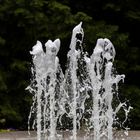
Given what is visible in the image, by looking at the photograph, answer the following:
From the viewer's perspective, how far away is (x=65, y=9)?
799 centimetres

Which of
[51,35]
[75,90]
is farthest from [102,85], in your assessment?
[51,35]

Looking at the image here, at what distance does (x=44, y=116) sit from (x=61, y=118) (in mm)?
607

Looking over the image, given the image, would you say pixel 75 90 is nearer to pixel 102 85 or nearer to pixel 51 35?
pixel 102 85

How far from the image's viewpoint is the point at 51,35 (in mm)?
8141

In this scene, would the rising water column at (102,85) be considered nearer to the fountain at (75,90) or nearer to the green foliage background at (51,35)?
the fountain at (75,90)

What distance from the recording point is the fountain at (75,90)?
19.2 feet

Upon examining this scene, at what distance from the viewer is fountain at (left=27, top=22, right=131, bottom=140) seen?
19.2 ft

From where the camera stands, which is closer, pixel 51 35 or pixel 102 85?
pixel 102 85

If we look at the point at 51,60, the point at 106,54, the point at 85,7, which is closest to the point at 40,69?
the point at 51,60

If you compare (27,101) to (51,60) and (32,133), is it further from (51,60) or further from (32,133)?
(51,60)

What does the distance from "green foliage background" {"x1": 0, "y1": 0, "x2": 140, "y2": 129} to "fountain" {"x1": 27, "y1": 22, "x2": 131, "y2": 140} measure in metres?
0.26

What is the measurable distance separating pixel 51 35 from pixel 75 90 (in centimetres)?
218

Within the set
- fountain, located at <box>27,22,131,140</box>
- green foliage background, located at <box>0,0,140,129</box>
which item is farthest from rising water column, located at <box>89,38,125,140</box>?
green foliage background, located at <box>0,0,140,129</box>

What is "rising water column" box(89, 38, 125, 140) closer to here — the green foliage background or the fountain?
the fountain
